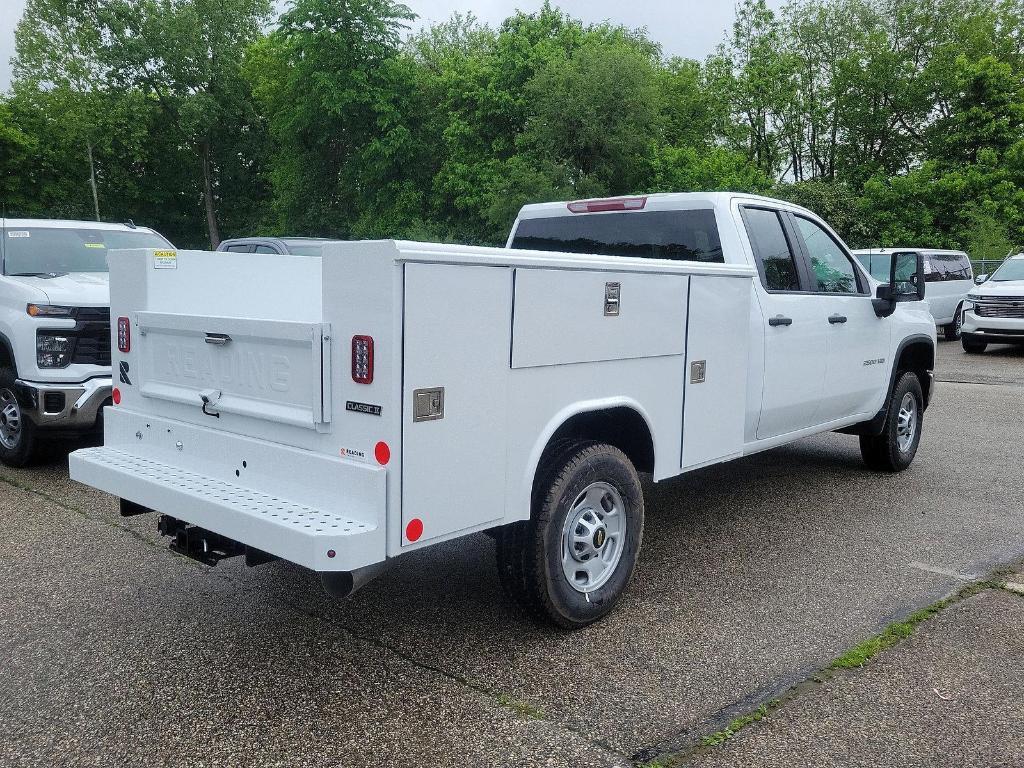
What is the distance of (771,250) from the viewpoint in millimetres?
5562

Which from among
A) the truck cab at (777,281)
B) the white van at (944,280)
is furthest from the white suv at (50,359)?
the white van at (944,280)

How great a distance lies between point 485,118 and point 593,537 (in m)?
35.5

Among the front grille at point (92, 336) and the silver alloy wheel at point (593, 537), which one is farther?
the front grille at point (92, 336)

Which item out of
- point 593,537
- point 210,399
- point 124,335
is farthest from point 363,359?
point 124,335

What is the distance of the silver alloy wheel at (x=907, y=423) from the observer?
7.30 metres

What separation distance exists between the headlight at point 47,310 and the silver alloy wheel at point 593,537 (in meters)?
4.66

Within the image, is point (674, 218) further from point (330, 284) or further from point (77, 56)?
point (77, 56)

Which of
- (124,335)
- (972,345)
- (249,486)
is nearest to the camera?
(249,486)

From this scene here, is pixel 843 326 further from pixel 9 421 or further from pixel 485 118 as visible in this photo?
pixel 485 118

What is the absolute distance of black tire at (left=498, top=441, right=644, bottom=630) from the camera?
380 centimetres

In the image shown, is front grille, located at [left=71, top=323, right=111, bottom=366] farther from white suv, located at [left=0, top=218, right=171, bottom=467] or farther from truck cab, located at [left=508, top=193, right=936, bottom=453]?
truck cab, located at [left=508, top=193, right=936, bottom=453]

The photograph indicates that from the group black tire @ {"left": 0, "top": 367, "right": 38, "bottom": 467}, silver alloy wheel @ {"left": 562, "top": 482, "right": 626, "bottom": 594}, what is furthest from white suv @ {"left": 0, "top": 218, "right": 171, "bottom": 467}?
silver alloy wheel @ {"left": 562, "top": 482, "right": 626, "bottom": 594}

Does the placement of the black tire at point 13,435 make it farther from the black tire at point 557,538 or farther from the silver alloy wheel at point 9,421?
the black tire at point 557,538

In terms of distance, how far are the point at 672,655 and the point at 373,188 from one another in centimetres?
3971
